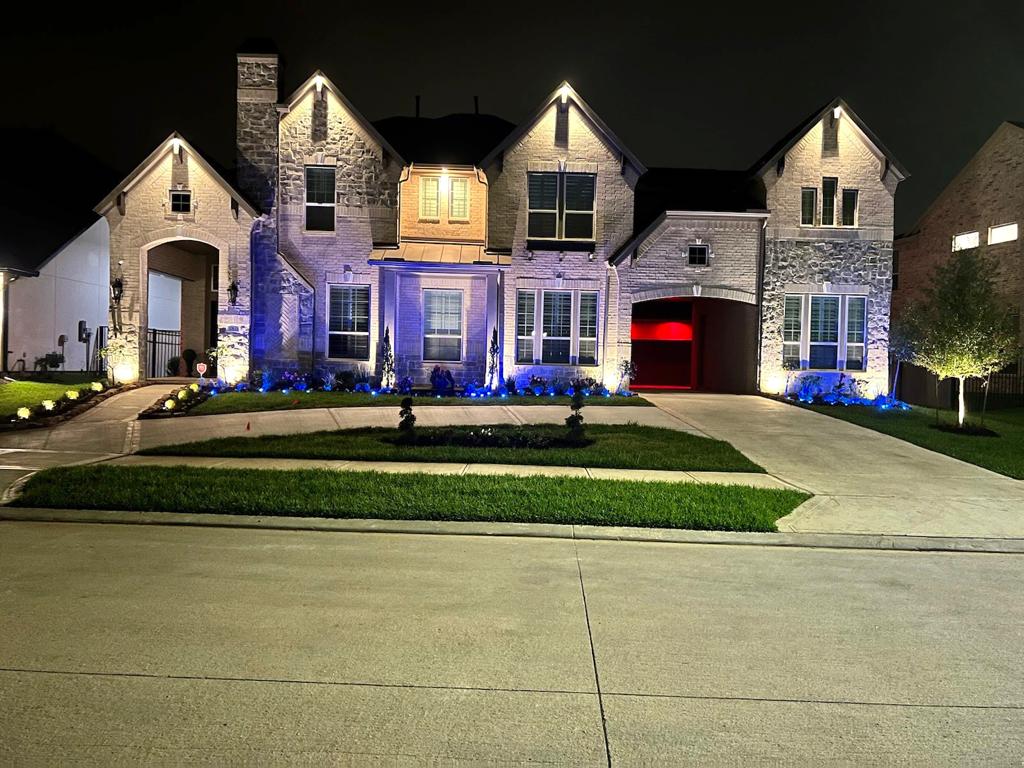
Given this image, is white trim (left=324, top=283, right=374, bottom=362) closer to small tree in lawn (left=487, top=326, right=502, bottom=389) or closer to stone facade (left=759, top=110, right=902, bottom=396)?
small tree in lawn (left=487, top=326, right=502, bottom=389)

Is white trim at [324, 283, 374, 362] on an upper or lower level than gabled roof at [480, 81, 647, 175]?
lower

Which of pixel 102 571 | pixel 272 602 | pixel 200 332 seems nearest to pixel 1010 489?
pixel 272 602

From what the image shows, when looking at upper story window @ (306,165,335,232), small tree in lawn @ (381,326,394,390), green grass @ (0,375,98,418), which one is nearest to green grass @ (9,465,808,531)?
green grass @ (0,375,98,418)

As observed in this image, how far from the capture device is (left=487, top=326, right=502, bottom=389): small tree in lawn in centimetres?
2289

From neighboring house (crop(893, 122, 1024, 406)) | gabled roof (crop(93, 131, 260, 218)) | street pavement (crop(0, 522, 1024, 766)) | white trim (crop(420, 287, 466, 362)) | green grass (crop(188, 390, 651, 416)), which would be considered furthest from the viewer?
neighboring house (crop(893, 122, 1024, 406))

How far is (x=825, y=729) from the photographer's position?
421 centimetres

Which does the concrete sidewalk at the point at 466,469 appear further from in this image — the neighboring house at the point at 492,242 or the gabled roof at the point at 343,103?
the gabled roof at the point at 343,103

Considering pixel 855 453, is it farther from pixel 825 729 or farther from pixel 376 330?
pixel 376 330

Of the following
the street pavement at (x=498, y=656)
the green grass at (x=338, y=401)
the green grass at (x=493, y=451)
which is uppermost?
the green grass at (x=338, y=401)

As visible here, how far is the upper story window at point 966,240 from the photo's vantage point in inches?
1184

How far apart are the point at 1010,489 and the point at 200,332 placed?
26089mm

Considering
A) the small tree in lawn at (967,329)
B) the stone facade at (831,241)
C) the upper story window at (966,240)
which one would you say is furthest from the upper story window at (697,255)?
the upper story window at (966,240)

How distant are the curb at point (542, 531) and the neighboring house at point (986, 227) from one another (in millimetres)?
19476

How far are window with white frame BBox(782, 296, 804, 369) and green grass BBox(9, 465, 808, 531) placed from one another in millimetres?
14031
